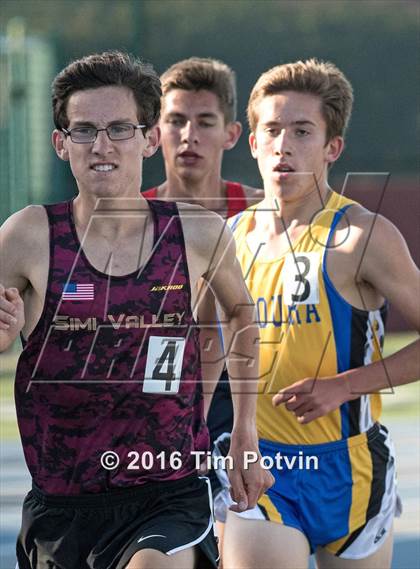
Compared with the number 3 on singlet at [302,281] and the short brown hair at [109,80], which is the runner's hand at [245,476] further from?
the short brown hair at [109,80]

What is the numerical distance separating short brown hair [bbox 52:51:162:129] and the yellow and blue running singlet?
2.62 feet

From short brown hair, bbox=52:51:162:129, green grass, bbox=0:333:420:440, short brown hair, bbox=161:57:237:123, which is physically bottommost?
green grass, bbox=0:333:420:440

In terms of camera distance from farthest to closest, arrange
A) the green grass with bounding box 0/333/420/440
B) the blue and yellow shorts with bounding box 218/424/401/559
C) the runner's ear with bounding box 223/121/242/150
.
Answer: the green grass with bounding box 0/333/420/440 < the runner's ear with bounding box 223/121/242/150 < the blue and yellow shorts with bounding box 218/424/401/559

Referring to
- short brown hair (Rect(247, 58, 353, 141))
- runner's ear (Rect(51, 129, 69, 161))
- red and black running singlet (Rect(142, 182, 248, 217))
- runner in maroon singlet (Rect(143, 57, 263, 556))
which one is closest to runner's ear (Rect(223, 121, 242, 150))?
runner in maroon singlet (Rect(143, 57, 263, 556))

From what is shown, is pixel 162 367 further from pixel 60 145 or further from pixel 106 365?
pixel 60 145

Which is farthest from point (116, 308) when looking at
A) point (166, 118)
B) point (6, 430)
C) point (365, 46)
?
point (365, 46)

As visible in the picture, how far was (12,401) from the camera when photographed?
10750 millimetres

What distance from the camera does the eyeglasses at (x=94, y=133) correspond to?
316 cm

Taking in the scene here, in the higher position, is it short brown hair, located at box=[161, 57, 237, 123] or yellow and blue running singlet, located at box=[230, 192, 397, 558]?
short brown hair, located at box=[161, 57, 237, 123]

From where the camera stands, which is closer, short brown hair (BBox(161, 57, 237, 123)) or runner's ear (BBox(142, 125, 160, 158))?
runner's ear (BBox(142, 125, 160, 158))

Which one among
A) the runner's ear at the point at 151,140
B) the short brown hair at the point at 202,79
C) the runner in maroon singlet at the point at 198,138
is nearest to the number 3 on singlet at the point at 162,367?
the runner's ear at the point at 151,140

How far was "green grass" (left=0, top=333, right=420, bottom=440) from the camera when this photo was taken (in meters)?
9.73

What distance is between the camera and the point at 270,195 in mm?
4020

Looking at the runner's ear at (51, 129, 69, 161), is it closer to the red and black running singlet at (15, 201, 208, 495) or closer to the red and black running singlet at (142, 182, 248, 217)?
the red and black running singlet at (15, 201, 208, 495)
